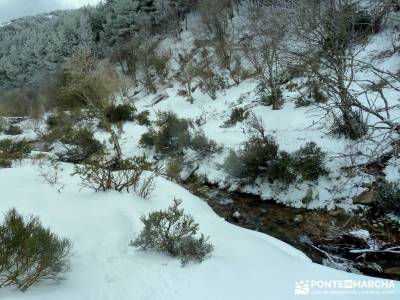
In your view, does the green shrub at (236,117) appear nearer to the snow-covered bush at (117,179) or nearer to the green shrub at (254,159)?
the green shrub at (254,159)

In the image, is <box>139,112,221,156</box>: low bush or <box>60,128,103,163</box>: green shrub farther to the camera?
<box>60,128,103,163</box>: green shrub

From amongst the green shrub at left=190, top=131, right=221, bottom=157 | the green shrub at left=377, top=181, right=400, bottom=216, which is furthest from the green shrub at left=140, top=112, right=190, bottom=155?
the green shrub at left=377, top=181, right=400, bottom=216

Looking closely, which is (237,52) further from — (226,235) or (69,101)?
(226,235)

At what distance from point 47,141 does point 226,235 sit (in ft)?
39.5

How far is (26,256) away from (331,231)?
494 cm

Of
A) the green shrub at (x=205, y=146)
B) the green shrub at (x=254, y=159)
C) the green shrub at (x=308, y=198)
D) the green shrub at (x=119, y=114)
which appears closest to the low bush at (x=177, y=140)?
the green shrub at (x=205, y=146)

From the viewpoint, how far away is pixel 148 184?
18.4 feet

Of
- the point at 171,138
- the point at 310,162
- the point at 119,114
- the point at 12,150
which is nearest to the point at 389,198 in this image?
the point at 310,162

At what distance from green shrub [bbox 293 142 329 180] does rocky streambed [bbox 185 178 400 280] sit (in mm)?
948

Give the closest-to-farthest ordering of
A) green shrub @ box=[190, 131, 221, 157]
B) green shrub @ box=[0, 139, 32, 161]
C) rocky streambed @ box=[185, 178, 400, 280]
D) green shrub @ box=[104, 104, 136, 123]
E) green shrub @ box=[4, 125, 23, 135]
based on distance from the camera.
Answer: rocky streambed @ box=[185, 178, 400, 280]
green shrub @ box=[0, 139, 32, 161]
green shrub @ box=[190, 131, 221, 157]
green shrub @ box=[104, 104, 136, 123]
green shrub @ box=[4, 125, 23, 135]

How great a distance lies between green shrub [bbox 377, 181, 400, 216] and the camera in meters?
5.84

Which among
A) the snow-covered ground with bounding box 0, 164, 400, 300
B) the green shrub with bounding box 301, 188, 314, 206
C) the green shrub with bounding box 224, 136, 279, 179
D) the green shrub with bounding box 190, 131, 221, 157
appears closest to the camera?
the snow-covered ground with bounding box 0, 164, 400, 300

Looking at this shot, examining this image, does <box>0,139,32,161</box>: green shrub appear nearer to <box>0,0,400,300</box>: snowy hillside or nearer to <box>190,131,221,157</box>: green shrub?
<box>0,0,400,300</box>: snowy hillside

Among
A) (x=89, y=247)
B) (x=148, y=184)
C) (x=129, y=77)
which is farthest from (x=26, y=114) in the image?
(x=89, y=247)
